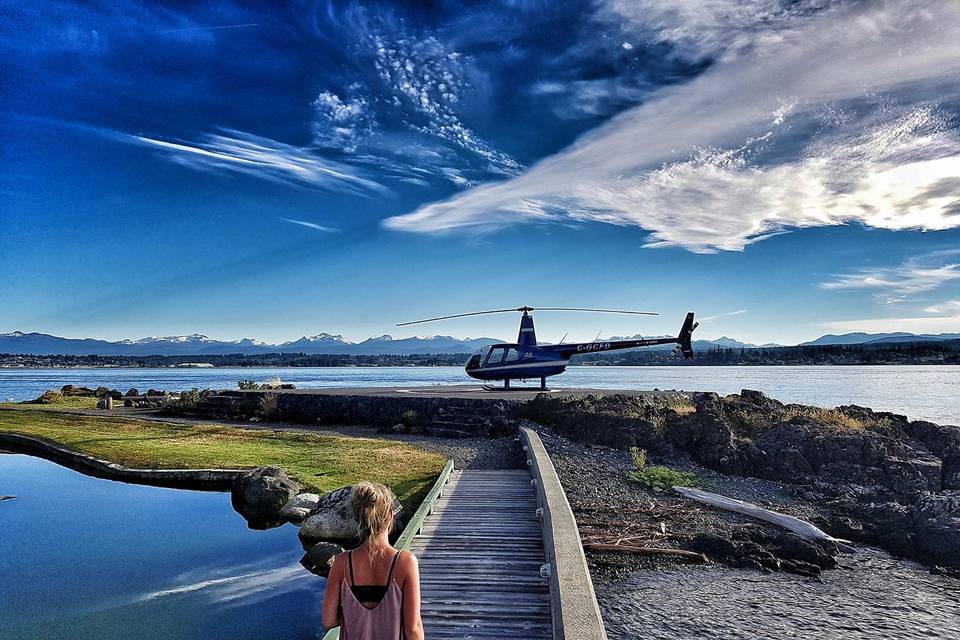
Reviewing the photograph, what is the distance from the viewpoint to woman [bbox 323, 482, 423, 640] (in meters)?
2.61

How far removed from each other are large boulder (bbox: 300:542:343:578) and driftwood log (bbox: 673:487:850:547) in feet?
21.3

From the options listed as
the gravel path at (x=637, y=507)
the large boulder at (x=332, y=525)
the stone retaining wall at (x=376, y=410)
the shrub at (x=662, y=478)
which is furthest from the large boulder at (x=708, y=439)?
the large boulder at (x=332, y=525)

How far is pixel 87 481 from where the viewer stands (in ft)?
49.1

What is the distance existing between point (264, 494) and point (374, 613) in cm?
1003

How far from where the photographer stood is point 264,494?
11.6 metres

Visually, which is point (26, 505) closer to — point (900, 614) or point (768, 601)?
point (768, 601)

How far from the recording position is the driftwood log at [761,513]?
906 centimetres

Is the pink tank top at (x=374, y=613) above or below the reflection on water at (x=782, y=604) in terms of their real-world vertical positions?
above

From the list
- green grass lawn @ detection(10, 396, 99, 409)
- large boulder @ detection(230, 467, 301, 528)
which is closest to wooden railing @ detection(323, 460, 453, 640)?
large boulder @ detection(230, 467, 301, 528)

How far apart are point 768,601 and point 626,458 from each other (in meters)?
7.24

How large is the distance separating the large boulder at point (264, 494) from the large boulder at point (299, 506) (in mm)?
146

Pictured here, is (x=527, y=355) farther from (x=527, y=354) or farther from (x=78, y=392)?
(x=78, y=392)

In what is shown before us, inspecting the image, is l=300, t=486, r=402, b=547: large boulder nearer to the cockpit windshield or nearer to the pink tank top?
the pink tank top

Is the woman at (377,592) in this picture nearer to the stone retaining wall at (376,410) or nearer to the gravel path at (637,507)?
the gravel path at (637,507)
